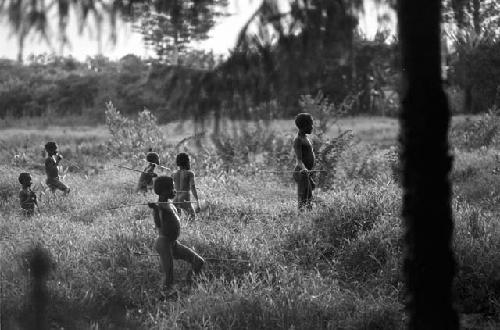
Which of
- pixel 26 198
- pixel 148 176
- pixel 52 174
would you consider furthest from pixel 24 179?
pixel 148 176

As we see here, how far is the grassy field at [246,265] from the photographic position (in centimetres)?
454

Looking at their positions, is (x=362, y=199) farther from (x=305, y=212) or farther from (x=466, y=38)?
(x=466, y=38)

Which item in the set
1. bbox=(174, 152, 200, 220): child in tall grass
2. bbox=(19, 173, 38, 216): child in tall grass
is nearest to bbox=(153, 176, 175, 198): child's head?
bbox=(174, 152, 200, 220): child in tall grass

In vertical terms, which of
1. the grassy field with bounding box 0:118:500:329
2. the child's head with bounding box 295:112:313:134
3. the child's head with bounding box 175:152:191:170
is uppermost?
the child's head with bounding box 295:112:313:134

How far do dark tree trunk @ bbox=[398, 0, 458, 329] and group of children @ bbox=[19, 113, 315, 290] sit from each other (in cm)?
223

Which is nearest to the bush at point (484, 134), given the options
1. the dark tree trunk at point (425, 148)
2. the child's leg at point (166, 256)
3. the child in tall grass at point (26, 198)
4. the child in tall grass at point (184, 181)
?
the child in tall grass at point (184, 181)

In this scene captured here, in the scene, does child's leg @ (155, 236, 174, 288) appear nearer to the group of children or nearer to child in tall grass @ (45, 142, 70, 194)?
the group of children

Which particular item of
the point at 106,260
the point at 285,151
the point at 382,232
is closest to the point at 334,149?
the point at 285,151

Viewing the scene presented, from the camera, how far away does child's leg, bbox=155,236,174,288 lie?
5.07 metres

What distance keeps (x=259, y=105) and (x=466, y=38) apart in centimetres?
129

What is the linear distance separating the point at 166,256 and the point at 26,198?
3430mm

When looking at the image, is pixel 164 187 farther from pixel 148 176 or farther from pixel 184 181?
pixel 148 176

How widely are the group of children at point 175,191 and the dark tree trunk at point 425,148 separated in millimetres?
2230

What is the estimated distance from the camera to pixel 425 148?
3383mm
